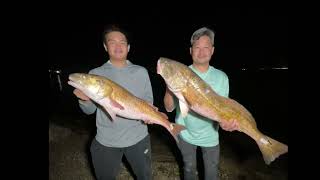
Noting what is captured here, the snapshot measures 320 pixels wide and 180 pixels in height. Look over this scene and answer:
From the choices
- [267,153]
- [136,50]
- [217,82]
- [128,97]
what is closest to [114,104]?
[128,97]

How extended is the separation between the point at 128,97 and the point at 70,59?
2458 inches

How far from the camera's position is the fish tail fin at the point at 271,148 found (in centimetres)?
347

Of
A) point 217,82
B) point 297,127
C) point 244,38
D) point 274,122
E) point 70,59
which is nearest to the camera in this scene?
point 297,127

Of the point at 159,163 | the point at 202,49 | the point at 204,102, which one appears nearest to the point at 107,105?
the point at 204,102

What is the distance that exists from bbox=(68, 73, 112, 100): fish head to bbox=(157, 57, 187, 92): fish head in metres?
0.69

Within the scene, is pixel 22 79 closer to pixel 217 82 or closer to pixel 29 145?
pixel 29 145

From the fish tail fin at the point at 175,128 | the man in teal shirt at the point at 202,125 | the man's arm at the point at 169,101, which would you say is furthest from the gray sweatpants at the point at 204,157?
the man's arm at the point at 169,101

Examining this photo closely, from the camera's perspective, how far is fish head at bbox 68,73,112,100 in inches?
134

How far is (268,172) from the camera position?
5.97 m

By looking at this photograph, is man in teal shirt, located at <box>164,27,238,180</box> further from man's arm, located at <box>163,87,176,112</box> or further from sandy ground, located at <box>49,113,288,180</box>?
sandy ground, located at <box>49,113,288,180</box>

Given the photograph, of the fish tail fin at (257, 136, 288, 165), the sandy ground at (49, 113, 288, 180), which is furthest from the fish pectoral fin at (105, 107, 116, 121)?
the sandy ground at (49, 113, 288, 180)

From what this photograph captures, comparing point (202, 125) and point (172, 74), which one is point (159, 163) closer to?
point (202, 125)

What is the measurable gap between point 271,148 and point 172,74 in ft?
5.15

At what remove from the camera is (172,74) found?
3492mm
